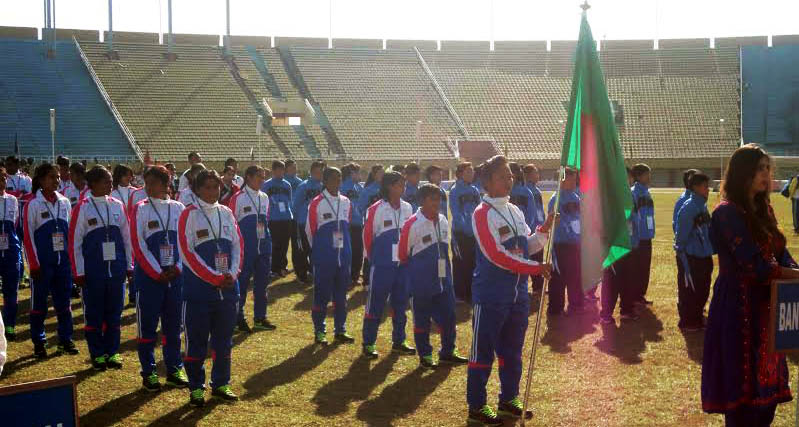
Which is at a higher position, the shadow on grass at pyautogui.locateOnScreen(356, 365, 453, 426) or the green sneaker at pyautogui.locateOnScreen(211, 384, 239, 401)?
the green sneaker at pyautogui.locateOnScreen(211, 384, 239, 401)

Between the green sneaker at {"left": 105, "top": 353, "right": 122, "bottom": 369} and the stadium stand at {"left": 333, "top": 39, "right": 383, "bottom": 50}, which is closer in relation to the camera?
the green sneaker at {"left": 105, "top": 353, "right": 122, "bottom": 369}

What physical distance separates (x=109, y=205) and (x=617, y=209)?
472 cm

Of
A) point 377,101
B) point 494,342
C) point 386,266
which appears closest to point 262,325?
point 386,266

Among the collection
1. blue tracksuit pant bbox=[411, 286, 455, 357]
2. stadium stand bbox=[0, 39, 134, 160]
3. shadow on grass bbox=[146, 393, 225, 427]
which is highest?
stadium stand bbox=[0, 39, 134, 160]

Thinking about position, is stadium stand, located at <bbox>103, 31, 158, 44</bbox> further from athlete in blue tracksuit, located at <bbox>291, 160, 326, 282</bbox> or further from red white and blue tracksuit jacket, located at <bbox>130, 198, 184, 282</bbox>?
red white and blue tracksuit jacket, located at <bbox>130, 198, 184, 282</bbox>

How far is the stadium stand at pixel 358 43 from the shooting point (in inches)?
2324

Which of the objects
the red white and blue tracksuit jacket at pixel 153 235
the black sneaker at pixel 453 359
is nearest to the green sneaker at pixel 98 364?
the red white and blue tracksuit jacket at pixel 153 235

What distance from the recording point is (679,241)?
954cm

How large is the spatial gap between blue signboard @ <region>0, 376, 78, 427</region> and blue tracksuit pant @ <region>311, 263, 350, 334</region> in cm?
612

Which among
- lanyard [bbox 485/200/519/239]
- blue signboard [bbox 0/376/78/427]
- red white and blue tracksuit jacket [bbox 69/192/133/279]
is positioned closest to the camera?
blue signboard [bbox 0/376/78/427]

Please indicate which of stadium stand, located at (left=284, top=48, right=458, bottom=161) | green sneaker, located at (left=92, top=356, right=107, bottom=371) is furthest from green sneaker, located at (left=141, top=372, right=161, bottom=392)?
stadium stand, located at (left=284, top=48, right=458, bottom=161)

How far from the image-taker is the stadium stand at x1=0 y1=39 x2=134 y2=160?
42.2 m

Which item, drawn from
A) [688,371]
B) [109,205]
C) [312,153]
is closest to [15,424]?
[109,205]

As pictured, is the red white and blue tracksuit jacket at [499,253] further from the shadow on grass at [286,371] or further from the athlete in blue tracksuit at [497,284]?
the shadow on grass at [286,371]
